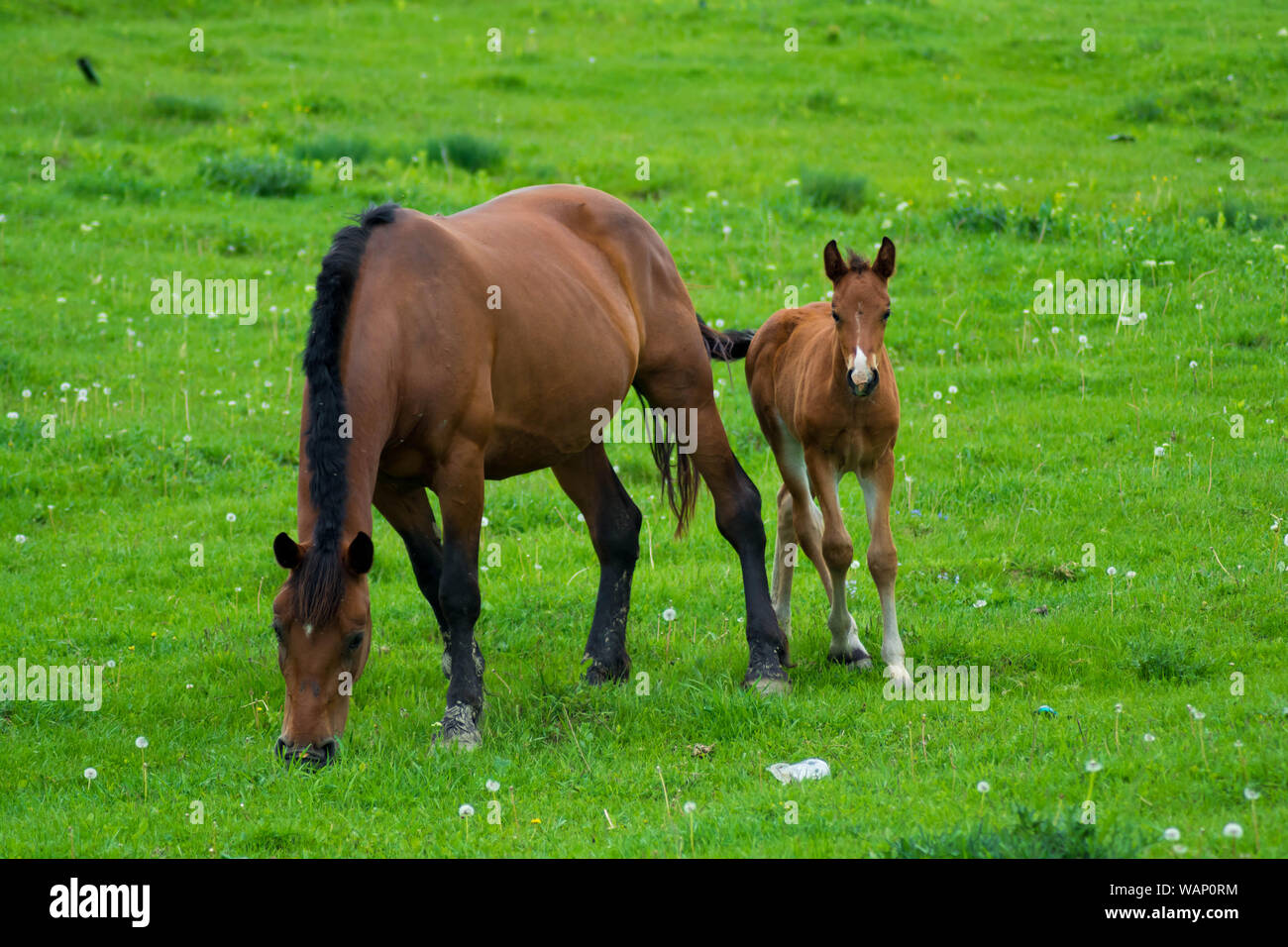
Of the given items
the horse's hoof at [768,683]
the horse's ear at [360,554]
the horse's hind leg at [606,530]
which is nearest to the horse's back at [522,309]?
the horse's hind leg at [606,530]

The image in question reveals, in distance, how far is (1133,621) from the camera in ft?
23.2

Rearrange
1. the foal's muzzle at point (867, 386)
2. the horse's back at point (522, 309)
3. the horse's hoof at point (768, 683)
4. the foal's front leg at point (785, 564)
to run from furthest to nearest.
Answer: the foal's front leg at point (785, 564), the horse's hoof at point (768, 683), the horse's back at point (522, 309), the foal's muzzle at point (867, 386)

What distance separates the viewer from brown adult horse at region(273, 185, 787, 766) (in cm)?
582

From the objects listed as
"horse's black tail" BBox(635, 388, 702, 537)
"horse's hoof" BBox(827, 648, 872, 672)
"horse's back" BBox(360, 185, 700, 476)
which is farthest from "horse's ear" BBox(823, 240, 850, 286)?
"horse's hoof" BBox(827, 648, 872, 672)

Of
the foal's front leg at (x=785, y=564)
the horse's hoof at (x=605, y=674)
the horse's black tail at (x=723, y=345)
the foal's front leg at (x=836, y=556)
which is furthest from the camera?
the horse's black tail at (x=723, y=345)

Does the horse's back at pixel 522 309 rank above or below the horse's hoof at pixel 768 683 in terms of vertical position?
above

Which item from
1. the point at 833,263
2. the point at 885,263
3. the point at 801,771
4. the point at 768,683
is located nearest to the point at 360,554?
the point at 801,771

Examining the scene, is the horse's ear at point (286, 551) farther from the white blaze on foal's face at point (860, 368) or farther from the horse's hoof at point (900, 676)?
the horse's hoof at point (900, 676)

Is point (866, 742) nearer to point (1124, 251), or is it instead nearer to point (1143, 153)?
point (1124, 251)

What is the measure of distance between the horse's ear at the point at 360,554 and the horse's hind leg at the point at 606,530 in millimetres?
2185

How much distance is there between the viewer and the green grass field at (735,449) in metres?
5.54

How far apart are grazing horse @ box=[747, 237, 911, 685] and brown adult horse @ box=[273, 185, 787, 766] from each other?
0.36m

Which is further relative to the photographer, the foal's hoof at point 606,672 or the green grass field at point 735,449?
the foal's hoof at point 606,672

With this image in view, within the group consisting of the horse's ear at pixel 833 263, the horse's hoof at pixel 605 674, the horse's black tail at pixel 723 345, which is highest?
the horse's ear at pixel 833 263
